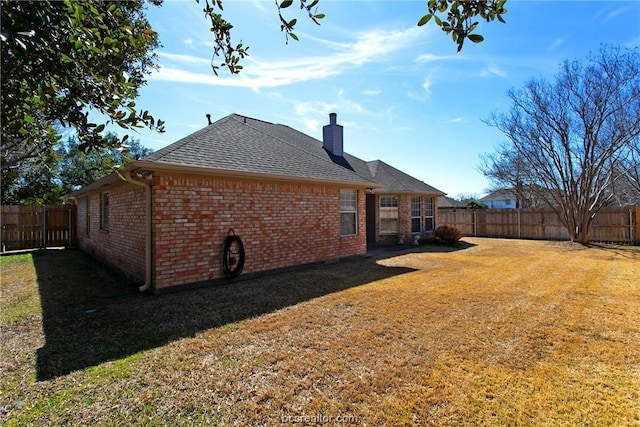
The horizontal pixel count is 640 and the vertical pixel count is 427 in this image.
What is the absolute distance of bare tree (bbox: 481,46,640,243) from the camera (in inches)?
538

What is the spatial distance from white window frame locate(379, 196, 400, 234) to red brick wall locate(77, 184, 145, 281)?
34.6 ft

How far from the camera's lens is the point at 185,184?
6613mm

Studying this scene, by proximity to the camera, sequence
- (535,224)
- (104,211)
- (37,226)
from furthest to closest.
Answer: (535,224), (37,226), (104,211)

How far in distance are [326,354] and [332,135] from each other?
1282 cm

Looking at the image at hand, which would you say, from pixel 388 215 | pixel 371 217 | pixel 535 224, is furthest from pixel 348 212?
pixel 535 224

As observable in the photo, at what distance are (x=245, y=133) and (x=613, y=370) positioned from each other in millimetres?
9570

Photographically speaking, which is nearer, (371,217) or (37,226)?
(37,226)

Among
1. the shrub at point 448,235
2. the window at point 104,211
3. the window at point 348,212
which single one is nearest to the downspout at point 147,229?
the window at point 104,211

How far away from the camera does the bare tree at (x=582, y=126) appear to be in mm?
13664

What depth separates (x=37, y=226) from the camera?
47.2 feet

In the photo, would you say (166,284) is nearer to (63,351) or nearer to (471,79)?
(63,351)

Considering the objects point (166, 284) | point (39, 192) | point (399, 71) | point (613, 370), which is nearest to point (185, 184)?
point (166, 284)

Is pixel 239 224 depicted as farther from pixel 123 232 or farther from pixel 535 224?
pixel 535 224

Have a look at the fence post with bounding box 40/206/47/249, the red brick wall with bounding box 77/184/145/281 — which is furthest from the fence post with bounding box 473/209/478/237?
the fence post with bounding box 40/206/47/249
